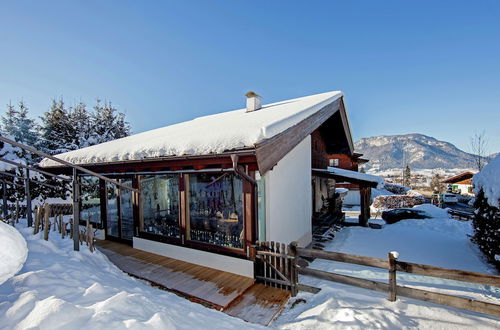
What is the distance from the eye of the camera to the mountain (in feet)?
441

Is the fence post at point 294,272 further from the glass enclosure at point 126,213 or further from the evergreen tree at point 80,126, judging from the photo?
the evergreen tree at point 80,126

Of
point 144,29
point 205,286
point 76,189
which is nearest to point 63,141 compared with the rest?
point 144,29

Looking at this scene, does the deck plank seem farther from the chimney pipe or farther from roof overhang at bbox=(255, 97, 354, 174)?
the chimney pipe

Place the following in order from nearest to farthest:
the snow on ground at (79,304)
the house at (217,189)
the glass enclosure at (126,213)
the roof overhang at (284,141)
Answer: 1. the snow on ground at (79,304)
2. the roof overhang at (284,141)
3. the house at (217,189)
4. the glass enclosure at (126,213)

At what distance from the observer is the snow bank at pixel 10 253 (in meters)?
2.24

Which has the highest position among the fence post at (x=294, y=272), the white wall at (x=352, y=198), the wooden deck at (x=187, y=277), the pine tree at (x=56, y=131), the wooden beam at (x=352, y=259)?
the pine tree at (x=56, y=131)

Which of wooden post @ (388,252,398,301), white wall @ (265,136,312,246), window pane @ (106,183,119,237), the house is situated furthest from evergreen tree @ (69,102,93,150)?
wooden post @ (388,252,398,301)

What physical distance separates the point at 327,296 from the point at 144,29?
10.2m

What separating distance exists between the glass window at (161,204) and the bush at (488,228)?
28.5 feet

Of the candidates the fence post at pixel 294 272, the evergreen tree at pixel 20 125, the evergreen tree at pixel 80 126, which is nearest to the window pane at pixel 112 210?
the fence post at pixel 294 272

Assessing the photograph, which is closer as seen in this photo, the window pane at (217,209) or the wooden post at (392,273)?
the wooden post at (392,273)

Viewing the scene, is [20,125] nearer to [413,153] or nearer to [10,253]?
[10,253]

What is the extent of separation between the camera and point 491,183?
607 cm

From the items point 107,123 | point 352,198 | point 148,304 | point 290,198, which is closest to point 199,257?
point 148,304
